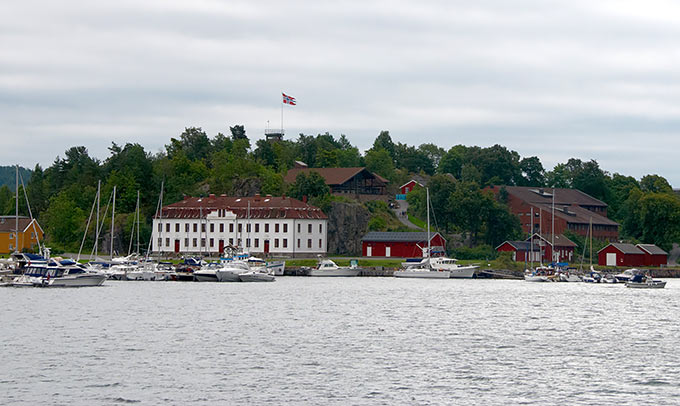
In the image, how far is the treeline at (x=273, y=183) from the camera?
14388cm

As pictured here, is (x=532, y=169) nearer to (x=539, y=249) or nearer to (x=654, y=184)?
(x=654, y=184)

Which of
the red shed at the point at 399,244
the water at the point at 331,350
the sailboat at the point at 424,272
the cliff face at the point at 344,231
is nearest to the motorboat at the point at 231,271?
the sailboat at the point at 424,272

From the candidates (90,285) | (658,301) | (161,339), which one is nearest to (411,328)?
(161,339)

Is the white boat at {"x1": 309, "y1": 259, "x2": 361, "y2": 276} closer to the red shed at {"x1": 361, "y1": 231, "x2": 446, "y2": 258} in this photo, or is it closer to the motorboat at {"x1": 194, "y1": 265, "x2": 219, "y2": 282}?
the red shed at {"x1": 361, "y1": 231, "x2": 446, "y2": 258}

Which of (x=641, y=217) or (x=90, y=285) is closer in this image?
(x=90, y=285)

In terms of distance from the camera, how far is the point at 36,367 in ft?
132

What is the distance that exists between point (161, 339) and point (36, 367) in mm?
10821

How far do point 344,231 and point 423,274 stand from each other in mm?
24116

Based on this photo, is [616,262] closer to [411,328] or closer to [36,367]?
[411,328]

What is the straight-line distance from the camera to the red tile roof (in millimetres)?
135625

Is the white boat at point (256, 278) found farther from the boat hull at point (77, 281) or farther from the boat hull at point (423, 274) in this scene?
the boat hull at point (77, 281)

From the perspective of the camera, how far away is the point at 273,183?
15438 centimetres

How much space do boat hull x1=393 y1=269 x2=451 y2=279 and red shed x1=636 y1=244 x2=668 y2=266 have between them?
1367 inches

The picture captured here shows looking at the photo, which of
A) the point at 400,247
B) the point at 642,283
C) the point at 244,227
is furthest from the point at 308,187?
the point at 642,283
